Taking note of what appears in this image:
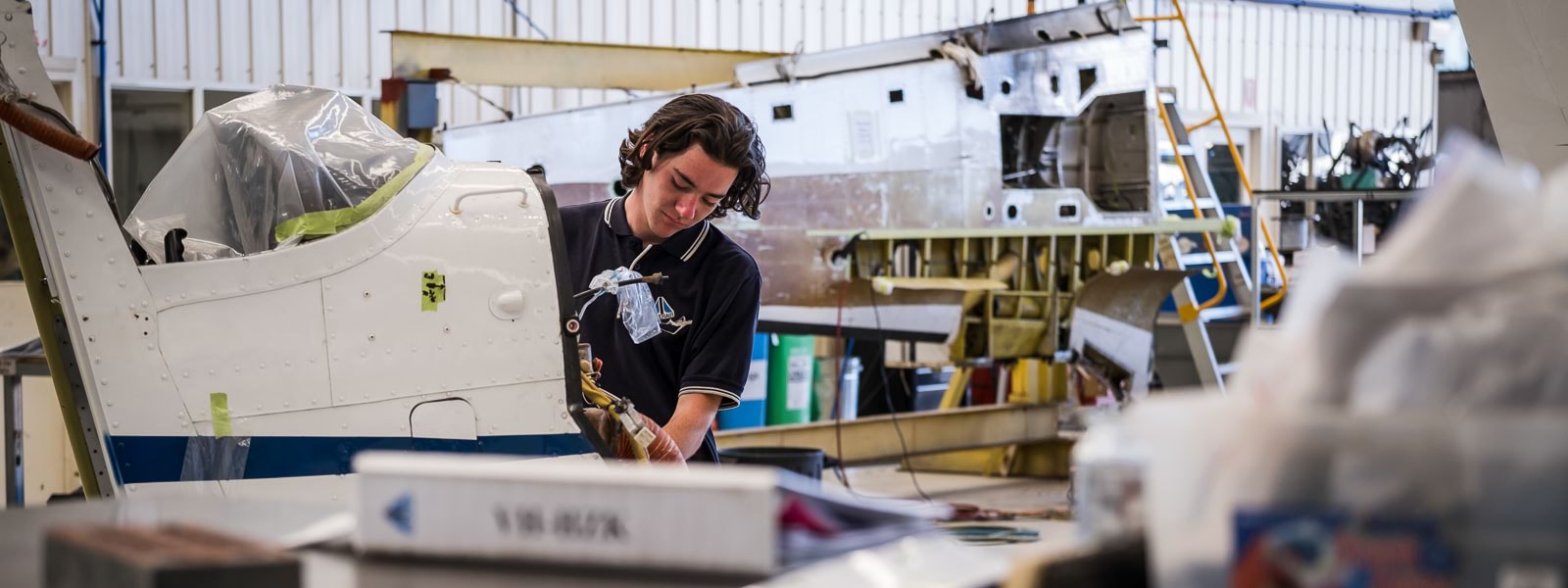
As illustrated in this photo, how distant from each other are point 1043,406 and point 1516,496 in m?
8.13

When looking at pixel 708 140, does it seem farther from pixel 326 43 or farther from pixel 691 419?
pixel 326 43

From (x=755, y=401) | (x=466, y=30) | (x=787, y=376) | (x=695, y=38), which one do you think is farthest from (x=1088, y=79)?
(x=466, y=30)

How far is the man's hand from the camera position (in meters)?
3.03

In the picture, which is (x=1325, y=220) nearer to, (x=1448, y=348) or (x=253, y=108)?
(x=253, y=108)

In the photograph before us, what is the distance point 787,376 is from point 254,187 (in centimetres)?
720

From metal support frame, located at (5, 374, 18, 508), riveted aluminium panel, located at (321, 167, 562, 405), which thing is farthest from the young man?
metal support frame, located at (5, 374, 18, 508)

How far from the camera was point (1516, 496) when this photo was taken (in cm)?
80

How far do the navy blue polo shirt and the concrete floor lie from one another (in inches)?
166

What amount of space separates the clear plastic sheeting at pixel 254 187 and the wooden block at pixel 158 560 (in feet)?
7.17

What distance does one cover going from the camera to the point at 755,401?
973cm

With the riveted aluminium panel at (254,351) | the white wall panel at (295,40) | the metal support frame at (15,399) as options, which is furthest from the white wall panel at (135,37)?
the riveted aluminium panel at (254,351)

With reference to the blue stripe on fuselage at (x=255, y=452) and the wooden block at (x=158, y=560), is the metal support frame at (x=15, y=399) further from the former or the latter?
the wooden block at (x=158, y=560)

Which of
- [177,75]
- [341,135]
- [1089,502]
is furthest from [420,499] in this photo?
[177,75]

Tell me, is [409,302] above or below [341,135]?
below
